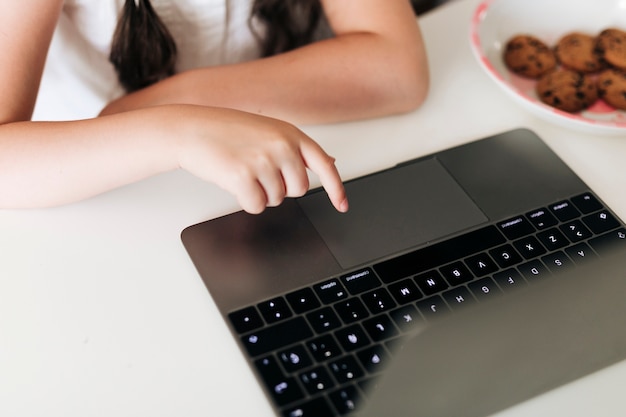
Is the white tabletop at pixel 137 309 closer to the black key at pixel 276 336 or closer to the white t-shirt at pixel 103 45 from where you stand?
the black key at pixel 276 336

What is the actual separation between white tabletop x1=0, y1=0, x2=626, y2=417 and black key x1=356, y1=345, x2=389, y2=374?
74 mm

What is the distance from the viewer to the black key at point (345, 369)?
18.1 inches

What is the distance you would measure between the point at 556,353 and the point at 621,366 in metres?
0.05

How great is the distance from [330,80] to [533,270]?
0.90 ft

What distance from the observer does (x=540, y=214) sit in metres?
0.58

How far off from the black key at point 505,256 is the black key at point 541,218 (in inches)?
1.5

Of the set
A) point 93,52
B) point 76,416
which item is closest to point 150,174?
point 76,416

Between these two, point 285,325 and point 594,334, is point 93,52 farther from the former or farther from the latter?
point 594,334

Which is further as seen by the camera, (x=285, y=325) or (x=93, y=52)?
(x=93, y=52)

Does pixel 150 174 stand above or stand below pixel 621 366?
above

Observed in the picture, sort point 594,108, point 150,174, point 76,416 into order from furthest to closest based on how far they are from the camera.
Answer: point 594,108 < point 150,174 < point 76,416

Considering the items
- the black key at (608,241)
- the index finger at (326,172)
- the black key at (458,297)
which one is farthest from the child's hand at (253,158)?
the black key at (608,241)

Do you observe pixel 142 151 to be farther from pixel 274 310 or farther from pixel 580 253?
pixel 580 253

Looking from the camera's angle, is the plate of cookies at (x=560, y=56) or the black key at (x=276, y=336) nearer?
the black key at (x=276, y=336)
